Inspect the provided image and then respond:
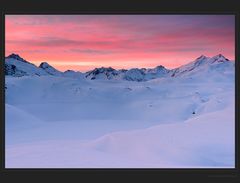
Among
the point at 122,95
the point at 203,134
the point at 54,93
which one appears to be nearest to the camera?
the point at 203,134

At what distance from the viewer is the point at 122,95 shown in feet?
99.7

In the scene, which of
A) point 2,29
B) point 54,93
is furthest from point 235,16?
point 54,93

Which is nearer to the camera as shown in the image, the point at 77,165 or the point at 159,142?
the point at 77,165

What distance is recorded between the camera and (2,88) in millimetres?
2912

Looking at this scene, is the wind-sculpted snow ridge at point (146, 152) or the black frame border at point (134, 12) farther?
the wind-sculpted snow ridge at point (146, 152)

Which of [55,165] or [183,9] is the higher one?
[183,9]

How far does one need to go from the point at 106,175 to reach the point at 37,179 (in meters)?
0.53

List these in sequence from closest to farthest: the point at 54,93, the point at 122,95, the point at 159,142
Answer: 1. the point at 159,142
2. the point at 54,93
3. the point at 122,95

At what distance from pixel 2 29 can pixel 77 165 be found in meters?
1.20

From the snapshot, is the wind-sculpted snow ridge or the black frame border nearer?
the black frame border

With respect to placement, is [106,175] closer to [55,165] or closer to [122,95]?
[55,165]

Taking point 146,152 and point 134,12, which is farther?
point 146,152

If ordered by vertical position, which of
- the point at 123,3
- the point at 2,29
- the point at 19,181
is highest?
the point at 123,3

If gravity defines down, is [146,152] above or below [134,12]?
below
